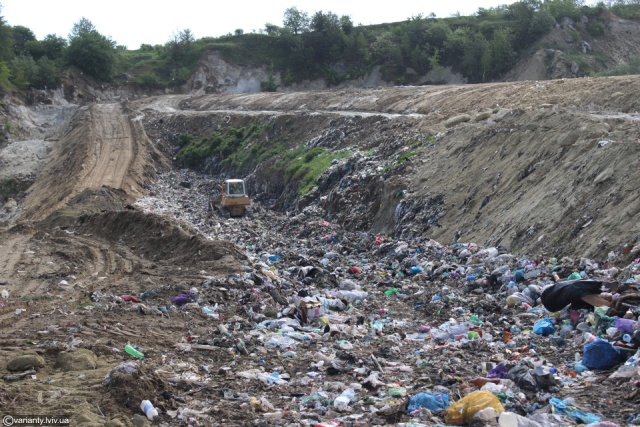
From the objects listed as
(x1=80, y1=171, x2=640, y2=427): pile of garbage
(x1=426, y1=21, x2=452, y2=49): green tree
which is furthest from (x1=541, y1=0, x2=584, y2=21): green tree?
(x1=80, y1=171, x2=640, y2=427): pile of garbage

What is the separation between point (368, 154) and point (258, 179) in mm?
7501

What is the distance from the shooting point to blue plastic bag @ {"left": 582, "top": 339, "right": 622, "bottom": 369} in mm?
7602

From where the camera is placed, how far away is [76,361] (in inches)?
312

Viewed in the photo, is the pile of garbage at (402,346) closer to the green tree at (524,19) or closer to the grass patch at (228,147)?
the grass patch at (228,147)

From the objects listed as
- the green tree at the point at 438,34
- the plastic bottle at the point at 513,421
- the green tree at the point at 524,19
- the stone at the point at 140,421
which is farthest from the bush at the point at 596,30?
the stone at the point at 140,421

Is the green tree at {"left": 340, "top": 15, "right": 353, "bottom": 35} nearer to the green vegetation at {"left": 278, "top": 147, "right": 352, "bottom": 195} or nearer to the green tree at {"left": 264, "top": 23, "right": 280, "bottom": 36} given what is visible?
the green tree at {"left": 264, "top": 23, "right": 280, "bottom": 36}

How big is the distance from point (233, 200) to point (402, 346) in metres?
15.5

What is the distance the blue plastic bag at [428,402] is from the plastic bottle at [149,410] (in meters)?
2.50

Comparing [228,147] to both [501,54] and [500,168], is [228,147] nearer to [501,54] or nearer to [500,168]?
[500,168]

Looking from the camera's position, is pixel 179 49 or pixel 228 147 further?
pixel 179 49

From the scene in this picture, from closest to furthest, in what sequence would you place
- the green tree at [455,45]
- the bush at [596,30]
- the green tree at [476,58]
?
the green tree at [476,58] → the bush at [596,30] → the green tree at [455,45]

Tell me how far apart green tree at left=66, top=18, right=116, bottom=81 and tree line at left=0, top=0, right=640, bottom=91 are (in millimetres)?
85

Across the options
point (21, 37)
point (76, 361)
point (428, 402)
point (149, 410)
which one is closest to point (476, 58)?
point (21, 37)

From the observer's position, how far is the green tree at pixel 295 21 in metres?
71.4
